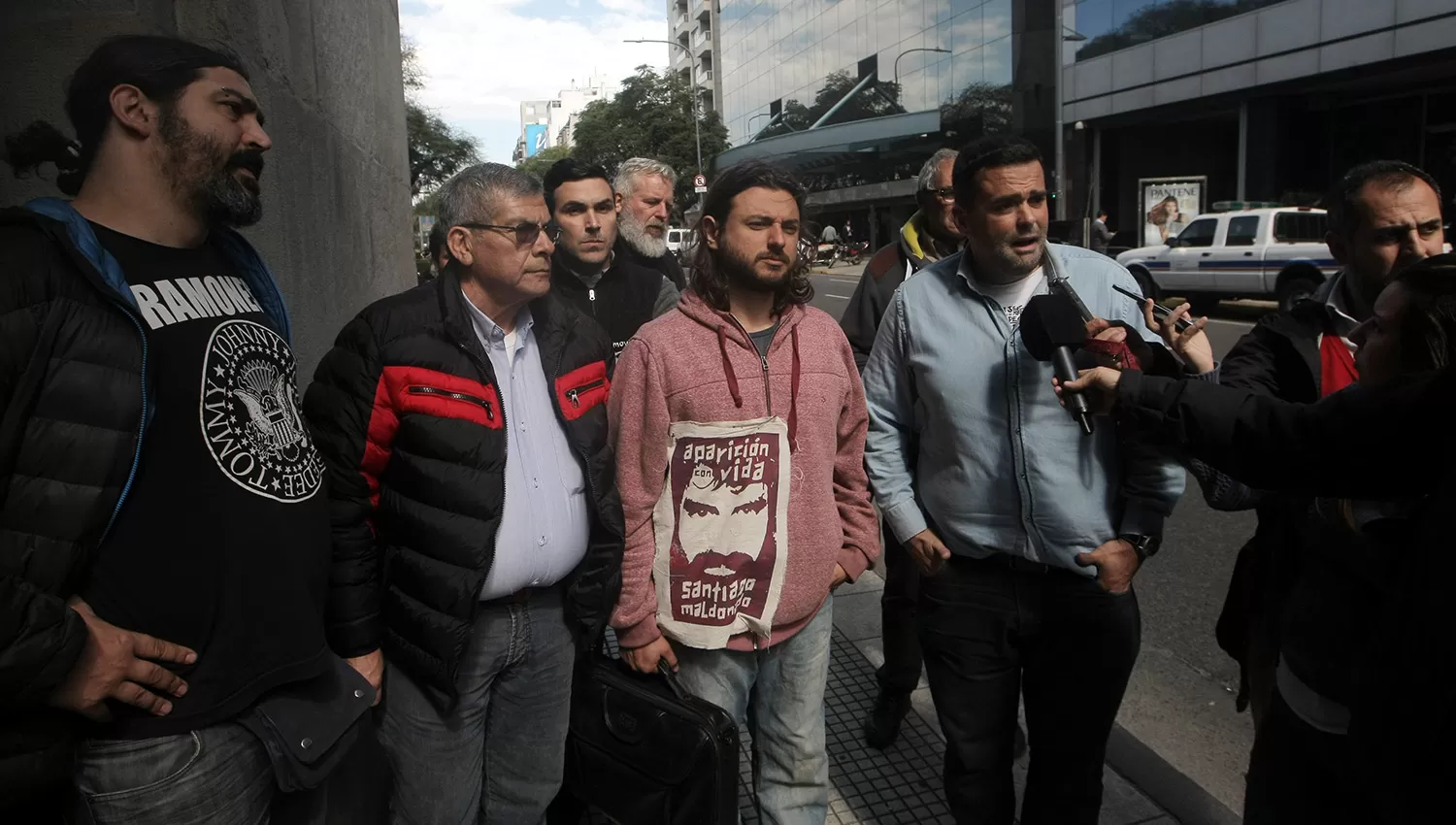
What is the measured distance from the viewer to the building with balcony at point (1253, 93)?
2119 cm

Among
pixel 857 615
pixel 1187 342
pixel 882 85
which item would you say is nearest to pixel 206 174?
pixel 1187 342

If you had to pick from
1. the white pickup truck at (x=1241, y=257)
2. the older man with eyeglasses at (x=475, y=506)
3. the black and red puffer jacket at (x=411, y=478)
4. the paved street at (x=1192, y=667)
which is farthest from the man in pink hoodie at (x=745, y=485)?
the white pickup truck at (x=1241, y=257)

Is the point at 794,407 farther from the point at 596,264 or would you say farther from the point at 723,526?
the point at 596,264

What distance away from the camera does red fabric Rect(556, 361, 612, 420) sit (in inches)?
93.2

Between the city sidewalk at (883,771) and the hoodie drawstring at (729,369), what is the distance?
150 cm

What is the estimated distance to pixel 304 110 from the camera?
365 cm

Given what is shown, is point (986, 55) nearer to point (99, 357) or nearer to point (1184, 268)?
point (1184, 268)

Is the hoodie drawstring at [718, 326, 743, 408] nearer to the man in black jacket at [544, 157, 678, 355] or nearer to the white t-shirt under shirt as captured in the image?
the white t-shirt under shirt

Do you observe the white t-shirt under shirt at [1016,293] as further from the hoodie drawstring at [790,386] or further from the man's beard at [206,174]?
the man's beard at [206,174]

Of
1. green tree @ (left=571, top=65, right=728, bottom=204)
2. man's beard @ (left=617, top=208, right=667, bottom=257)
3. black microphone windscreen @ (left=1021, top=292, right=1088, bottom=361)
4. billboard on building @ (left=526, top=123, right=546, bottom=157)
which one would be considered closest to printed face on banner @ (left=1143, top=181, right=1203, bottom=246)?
man's beard @ (left=617, top=208, right=667, bottom=257)

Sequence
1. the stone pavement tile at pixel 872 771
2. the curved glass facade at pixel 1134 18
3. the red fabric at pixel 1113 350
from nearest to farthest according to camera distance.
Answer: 1. the red fabric at pixel 1113 350
2. the stone pavement tile at pixel 872 771
3. the curved glass facade at pixel 1134 18

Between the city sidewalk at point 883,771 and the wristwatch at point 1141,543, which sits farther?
the city sidewalk at point 883,771

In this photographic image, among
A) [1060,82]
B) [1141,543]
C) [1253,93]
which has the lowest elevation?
[1141,543]

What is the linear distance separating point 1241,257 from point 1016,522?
17020 mm
